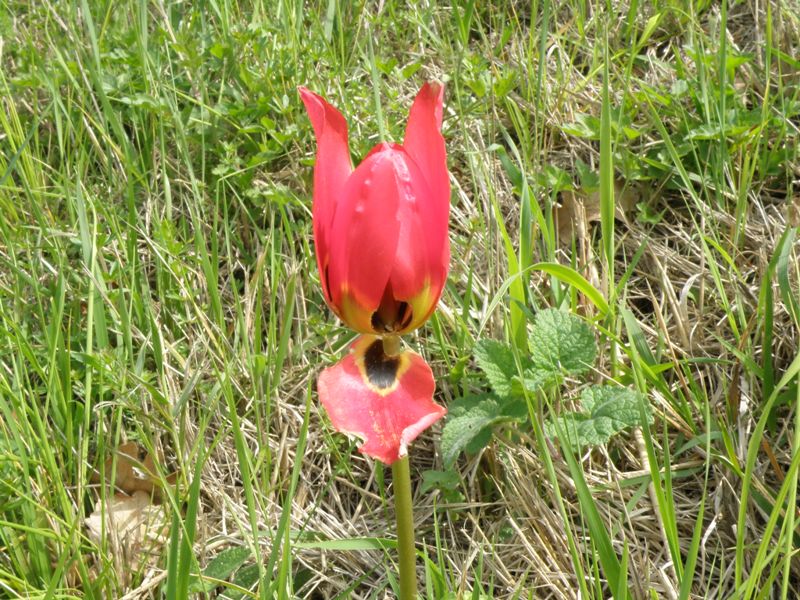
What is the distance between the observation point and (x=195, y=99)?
2.77 m

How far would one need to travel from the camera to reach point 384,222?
1.44 m

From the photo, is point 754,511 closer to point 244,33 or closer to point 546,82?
point 546,82

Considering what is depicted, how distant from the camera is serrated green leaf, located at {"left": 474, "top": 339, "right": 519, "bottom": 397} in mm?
2082

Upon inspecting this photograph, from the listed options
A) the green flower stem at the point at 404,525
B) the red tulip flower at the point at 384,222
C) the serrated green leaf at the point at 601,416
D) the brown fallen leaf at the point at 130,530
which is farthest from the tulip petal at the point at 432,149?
the brown fallen leaf at the point at 130,530

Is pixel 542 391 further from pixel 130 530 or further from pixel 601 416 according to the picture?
pixel 130 530

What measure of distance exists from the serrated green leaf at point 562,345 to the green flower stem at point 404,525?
21.6 inches

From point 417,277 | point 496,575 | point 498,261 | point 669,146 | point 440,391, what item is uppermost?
point 417,277

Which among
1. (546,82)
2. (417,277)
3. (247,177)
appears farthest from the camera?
(546,82)

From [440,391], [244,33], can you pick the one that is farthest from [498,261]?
[244,33]

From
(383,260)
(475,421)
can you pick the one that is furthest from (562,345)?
(383,260)

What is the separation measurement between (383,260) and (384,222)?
5 cm

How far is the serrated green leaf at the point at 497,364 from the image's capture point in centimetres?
208

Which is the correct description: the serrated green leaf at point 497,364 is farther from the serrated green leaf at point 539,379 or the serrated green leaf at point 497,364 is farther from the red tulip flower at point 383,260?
the red tulip flower at point 383,260

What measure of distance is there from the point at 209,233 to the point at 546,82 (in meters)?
1.02
